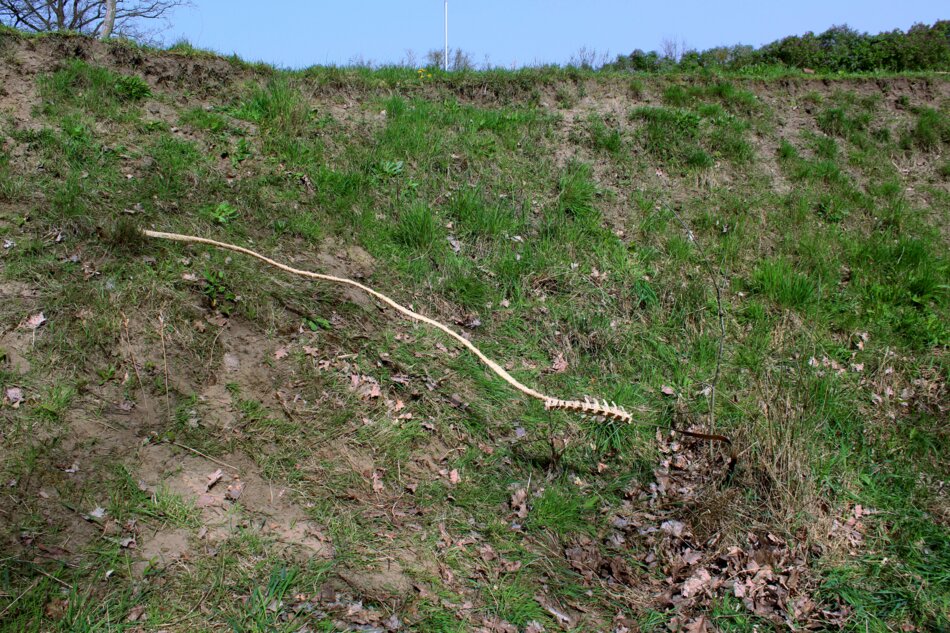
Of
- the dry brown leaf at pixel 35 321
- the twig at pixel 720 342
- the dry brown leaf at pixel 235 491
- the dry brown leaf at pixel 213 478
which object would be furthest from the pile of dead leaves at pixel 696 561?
the dry brown leaf at pixel 35 321

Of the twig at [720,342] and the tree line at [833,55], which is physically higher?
the tree line at [833,55]

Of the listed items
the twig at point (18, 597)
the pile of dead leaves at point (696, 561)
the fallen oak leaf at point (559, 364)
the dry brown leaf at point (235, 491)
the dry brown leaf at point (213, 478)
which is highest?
the fallen oak leaf at point (559, 364)

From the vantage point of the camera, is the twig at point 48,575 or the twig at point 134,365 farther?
the twig at point 134,365

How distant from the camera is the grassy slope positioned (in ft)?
12.0

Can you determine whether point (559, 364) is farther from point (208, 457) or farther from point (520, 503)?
point (208, 457)

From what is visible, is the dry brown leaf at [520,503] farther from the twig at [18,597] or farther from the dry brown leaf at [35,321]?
the dry brown leaf at [35,321]

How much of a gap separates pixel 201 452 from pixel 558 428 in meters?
2.42

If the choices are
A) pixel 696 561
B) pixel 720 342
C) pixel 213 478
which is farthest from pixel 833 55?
pixel 213 478

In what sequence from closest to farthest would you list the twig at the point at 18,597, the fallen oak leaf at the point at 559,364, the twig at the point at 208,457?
the twig at the point at 18,597 < the twig at the point at 208,457 < the fallen oak leaf at the point at 559,364

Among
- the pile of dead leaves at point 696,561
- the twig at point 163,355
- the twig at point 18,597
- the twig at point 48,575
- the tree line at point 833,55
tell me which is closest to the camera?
the twig at point 18,597

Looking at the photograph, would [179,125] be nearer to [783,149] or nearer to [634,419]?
[634,419]

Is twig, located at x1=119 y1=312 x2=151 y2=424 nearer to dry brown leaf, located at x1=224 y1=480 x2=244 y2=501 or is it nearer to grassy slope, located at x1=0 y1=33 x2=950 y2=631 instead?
grassy slope, located at x1=0 y1=33 x2=950 y2=631

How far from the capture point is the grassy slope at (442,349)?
365 cm

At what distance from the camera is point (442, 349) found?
5.16 meters
